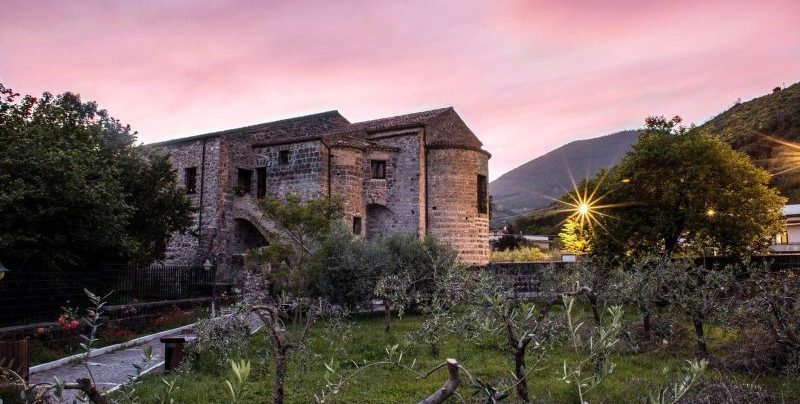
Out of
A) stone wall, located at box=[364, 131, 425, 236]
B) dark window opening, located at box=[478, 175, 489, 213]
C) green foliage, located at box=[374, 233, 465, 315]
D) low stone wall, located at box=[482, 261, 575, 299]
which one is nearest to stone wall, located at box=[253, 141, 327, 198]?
stone wall, located at box=[364, 131, 425, 236]

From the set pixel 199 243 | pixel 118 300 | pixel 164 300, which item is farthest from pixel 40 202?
pixel 199 243

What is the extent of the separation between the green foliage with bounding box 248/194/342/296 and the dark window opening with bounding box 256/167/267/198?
5.81 meters

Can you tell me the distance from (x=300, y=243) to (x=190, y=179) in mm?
10518

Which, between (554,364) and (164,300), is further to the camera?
(164,300)

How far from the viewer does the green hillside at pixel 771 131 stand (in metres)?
44.5

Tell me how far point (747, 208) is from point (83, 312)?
64.0ft

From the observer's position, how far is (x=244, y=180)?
28.0m

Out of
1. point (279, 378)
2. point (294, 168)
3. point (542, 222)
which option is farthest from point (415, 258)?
point (542, 222)

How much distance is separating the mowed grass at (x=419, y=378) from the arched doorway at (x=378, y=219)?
46.8 ft

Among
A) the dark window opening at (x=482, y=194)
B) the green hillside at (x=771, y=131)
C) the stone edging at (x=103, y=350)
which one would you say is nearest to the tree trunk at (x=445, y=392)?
the stone edging at (x=103, y=350)

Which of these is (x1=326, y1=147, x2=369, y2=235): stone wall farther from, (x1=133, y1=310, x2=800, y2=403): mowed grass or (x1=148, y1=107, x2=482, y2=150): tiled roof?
(x1=133, y1=310, x2=800, y2=403): mowed grass

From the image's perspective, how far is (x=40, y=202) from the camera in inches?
535

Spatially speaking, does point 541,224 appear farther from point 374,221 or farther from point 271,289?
point 271,289

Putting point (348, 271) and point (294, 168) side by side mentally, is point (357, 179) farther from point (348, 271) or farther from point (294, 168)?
point (348, 271)
